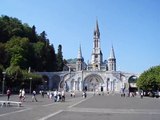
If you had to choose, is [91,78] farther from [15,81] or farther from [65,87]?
[15,81]

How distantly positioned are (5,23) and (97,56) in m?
39.9

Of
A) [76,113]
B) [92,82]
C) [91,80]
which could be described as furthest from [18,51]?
[76,113]

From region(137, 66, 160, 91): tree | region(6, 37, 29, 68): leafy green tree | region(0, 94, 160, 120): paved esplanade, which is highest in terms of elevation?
region(6, 37, 29, 68): leafy green tree

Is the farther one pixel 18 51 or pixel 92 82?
pixel 92 82

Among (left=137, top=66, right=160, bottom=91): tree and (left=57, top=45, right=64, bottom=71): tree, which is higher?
(left=57, top=45, right=64, bottom=71): tree

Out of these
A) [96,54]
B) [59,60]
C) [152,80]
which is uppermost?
[96,54]

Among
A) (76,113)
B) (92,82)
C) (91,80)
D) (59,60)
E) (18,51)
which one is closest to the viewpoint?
(76,113)

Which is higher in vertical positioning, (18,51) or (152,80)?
(18,51)

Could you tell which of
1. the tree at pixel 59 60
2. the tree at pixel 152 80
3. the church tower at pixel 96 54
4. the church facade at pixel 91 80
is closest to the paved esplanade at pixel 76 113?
the tree at pixel 152 80

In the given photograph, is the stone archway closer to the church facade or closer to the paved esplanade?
the church facade

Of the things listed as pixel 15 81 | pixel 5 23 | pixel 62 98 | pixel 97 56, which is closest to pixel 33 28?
pixel 5 23

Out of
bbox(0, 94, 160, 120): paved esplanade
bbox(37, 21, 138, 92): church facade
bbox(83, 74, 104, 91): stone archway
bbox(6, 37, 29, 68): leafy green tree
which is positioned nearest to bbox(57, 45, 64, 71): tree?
bbox(37, 21, 138, 92): church facade

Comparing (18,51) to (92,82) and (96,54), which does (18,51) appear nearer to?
(92,82)

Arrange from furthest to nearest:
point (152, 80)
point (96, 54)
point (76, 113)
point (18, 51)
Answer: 1. point (96, 54)
2. point (18, 51)
3. point (152, 80)
4. point (76, 113)
